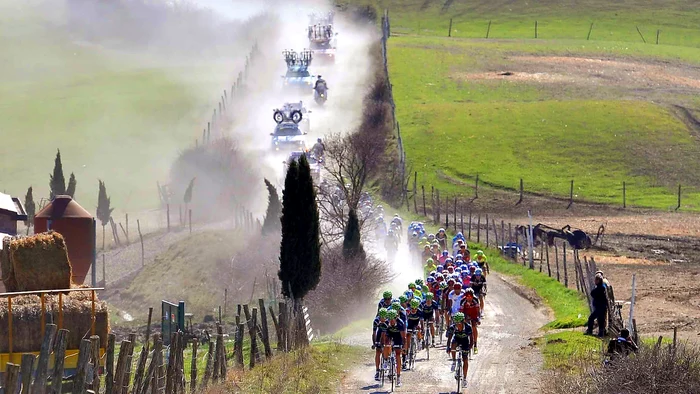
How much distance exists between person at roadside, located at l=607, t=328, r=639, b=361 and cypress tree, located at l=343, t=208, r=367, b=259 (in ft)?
66.1

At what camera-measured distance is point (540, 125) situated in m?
→ 93.4

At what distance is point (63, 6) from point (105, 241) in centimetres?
10631

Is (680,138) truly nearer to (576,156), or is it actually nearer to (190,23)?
(576,156)

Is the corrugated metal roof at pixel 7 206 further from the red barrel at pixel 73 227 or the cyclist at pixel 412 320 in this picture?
the cyclist at pixel 412 320

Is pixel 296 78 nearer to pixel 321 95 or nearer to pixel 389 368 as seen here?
pixel 321 95

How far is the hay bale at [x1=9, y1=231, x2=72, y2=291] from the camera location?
100ft

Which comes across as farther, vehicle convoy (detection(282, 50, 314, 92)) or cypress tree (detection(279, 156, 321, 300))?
vehicle convoy (detection(282, 50, 314, 92))

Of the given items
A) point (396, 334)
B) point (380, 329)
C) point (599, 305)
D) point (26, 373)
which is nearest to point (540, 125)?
point (599, 305)

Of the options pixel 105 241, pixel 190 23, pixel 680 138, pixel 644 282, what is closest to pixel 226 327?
pixel 644 282

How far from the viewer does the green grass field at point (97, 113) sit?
99250mm

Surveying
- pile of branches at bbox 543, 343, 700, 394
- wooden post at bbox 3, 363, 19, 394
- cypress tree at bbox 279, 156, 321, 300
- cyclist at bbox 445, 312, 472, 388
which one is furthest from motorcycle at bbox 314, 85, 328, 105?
wooden post at bbox 3, 363, 19, 394

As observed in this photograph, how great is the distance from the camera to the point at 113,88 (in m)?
129

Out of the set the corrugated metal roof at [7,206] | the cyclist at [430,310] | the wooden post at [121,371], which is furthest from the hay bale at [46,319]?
the corrugated metal roof at [7,206]

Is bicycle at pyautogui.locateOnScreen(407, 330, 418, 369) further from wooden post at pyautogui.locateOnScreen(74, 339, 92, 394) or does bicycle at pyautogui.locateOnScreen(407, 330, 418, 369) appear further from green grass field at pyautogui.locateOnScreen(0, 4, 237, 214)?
green grass field at pyautogui.locateOnScreen(0, 4, 237, 214)
